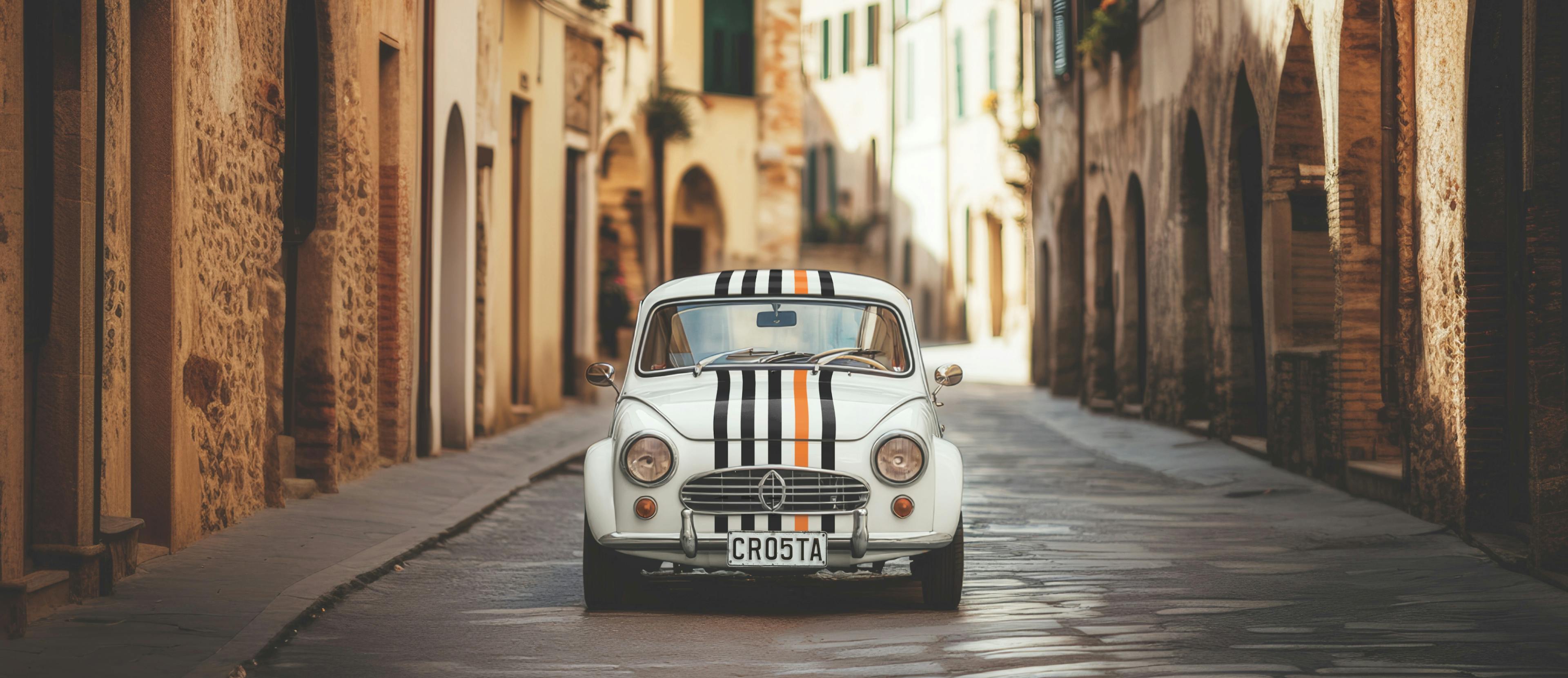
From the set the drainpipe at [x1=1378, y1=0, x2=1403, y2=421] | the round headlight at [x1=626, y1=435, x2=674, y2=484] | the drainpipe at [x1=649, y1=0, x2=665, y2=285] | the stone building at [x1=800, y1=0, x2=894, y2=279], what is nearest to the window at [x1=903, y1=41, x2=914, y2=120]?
the stone building at [x1=800, y1=0, x2=894, y2=279]

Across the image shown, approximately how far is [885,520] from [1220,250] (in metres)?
10.3

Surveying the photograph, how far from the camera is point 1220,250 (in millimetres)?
17172

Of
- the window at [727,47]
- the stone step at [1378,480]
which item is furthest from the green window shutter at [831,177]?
the stone step at [1378,480]

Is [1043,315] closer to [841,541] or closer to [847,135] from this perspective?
[847,135]

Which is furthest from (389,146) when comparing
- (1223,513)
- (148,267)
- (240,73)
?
(1223,513)

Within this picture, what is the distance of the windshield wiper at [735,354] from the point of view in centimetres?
882

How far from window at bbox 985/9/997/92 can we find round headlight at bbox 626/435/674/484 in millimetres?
33025

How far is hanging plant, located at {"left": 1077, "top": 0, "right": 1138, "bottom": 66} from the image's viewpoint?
2239cm

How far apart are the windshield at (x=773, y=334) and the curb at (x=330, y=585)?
184 cm

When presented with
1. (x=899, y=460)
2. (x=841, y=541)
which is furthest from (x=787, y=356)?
(x=841, y=541)

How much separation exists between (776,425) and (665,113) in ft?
72.9

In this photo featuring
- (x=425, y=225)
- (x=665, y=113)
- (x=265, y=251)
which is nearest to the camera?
(x=265, y=251)

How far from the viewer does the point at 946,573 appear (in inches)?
311

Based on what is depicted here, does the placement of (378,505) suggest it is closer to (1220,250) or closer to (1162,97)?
(1220,250)
